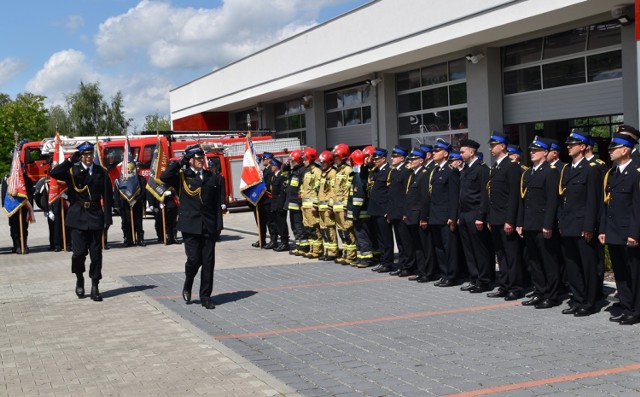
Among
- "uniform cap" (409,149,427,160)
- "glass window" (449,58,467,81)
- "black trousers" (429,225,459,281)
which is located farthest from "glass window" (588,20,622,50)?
"black trousers" (429,225,459,281)

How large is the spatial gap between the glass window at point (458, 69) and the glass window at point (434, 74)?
1.13 feet

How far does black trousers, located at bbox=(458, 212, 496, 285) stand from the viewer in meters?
10.7

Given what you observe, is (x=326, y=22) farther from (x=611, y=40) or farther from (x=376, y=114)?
(x=611, y=40)

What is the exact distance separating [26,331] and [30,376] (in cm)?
210

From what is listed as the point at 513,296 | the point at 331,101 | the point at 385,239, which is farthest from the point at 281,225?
the point at 331,101

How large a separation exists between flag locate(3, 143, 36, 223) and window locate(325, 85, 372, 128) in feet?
47.5

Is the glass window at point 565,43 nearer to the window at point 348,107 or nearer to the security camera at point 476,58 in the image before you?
the security camera at point 476,58

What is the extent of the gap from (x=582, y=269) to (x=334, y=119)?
24.4 metres

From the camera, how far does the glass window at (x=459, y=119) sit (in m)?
24.0

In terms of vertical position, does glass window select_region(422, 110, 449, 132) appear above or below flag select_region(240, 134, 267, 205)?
above

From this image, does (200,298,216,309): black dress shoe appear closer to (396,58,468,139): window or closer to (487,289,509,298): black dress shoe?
(487,289,509,298): black dress shoe

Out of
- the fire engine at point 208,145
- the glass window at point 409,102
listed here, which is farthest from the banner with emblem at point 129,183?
the glass window at point 409,102

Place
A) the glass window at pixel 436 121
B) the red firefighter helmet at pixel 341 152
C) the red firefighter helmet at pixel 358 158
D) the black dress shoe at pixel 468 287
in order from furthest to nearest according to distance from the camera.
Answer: the glass window at pixel 436 121 < the red firefighter helmet at pixel 341 152 < the red firefighter helmet at pixel 358 158 < the black dress shoe at pixel 468 287

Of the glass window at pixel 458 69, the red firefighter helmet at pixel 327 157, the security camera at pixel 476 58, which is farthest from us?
the glass window at pixel 458 69
